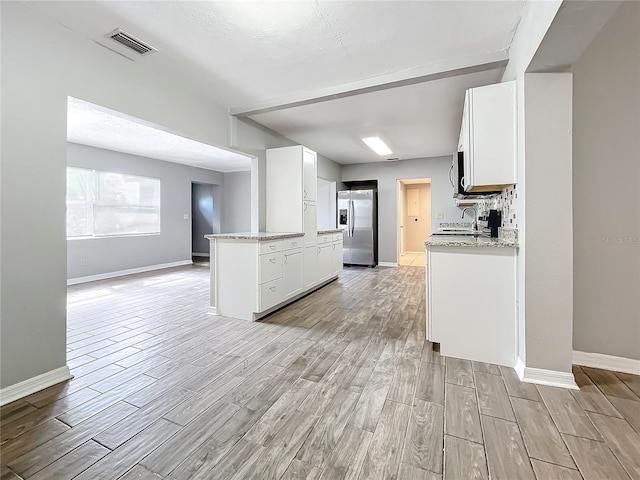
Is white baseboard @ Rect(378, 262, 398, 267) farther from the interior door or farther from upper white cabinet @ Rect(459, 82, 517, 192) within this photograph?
upper white cabinet @ Rect(459, 82, 517, 192)

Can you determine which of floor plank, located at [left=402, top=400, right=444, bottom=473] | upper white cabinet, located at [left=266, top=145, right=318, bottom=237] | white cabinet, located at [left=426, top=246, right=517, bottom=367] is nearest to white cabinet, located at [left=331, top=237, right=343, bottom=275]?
upper white cabinet, located at [left=266, top=145, right=318, bottom=237]

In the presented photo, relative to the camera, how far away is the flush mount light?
5.18 m

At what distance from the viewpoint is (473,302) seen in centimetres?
229

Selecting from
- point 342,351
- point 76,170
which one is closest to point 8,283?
point 342,351

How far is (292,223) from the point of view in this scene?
13.7 feet

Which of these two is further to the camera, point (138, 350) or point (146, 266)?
point (146, 266)

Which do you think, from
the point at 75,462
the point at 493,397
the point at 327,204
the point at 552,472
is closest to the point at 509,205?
the point at 493,397

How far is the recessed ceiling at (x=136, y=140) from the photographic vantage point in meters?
4.05

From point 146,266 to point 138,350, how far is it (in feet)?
15.3

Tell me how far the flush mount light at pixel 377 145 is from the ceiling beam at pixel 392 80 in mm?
2029

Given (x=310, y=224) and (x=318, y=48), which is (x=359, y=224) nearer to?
(x=310, y=224)

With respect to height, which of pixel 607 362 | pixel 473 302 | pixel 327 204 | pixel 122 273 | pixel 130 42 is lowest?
pixel 607 362

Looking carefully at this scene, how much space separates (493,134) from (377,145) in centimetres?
355

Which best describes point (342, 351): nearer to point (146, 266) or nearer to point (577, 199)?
point (577, 199)
